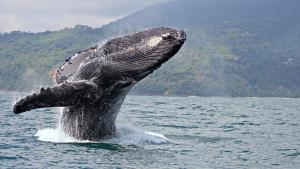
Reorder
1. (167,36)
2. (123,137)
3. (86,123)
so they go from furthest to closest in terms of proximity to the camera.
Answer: (123,137)
(86,123)
(167,36)

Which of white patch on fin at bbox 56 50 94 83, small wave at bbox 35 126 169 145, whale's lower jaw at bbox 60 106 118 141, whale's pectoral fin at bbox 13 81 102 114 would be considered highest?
white patch on fin at bbox 56 50 94 83

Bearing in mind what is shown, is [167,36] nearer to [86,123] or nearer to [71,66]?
[71,66]

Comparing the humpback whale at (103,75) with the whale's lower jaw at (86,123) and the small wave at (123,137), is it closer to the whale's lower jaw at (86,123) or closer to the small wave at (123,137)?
the whale's lower jaw at (86,123)

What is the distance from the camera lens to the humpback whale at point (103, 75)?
9.15 metres

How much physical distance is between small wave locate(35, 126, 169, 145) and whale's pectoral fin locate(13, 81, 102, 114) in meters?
1.56

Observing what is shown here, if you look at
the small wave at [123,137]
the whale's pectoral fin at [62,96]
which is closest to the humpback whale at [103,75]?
the whale's pectoral fin at [62,96]

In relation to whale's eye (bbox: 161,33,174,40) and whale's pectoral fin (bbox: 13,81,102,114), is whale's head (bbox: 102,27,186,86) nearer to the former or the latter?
whale's eye (bbox: 161,33,174,40)

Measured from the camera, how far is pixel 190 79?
15525 centimetres

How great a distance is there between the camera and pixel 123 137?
12.0 metres

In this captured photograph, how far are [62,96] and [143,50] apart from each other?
5.23ft

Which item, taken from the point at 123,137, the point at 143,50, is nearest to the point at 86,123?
the point at 123,137

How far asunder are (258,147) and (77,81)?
5.28 m

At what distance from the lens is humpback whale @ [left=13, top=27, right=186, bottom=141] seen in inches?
360

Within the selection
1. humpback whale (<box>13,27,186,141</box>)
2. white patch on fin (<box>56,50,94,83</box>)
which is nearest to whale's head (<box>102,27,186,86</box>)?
humpback whale (<box>13,27,186,141</box>)
